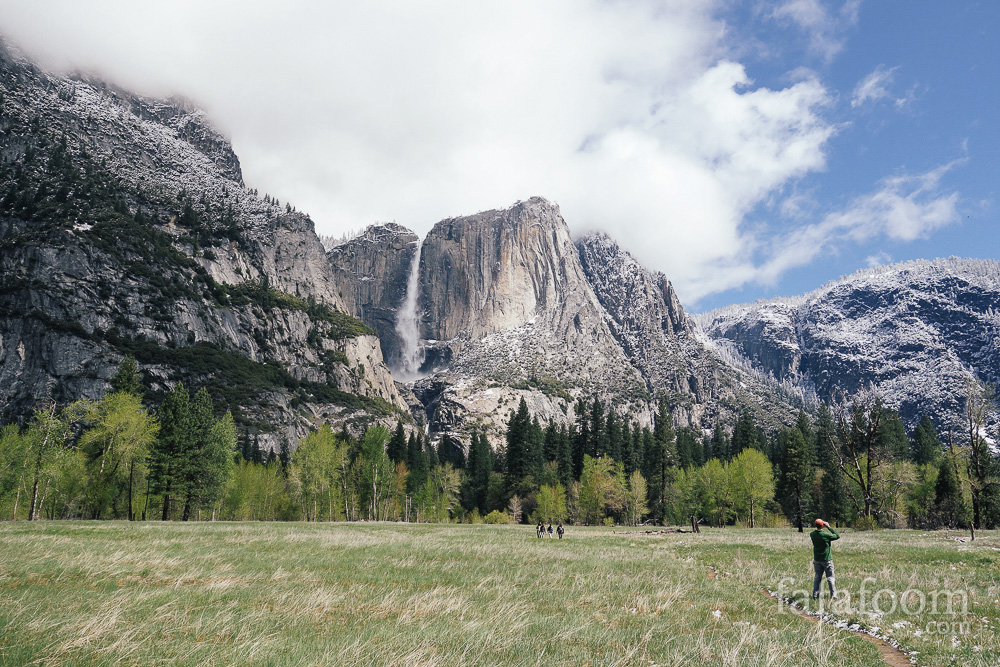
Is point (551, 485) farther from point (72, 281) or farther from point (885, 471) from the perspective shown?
point (72, 281)

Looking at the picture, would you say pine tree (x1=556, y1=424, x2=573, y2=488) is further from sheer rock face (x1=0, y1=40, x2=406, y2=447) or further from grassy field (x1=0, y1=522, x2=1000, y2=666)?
sheer rock face (x1=0, y1=40, x2=406, y2=447)

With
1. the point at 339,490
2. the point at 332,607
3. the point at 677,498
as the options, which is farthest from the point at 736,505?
the point at 332,607

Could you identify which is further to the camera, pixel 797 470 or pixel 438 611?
pixel 797 470

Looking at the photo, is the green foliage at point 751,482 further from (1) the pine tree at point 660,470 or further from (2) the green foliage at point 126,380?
(2) the green foliage at point 126,380

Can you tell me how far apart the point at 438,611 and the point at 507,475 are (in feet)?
281

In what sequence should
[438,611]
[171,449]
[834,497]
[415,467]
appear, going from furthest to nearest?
[415,467] < [834,497] < [171,449] < [438,611]

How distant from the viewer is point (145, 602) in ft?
30.4

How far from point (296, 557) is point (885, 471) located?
67120 mm

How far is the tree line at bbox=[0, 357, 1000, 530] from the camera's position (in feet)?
145

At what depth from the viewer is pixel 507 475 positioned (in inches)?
3639

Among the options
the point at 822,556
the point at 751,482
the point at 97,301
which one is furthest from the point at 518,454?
the point at 97,301

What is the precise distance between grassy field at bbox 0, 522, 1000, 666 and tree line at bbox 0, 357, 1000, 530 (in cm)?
2662

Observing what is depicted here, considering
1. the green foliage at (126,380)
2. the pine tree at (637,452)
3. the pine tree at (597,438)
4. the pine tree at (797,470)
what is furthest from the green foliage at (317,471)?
the pine tree at (797,470)

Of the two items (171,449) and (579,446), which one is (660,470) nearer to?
(579,446)
